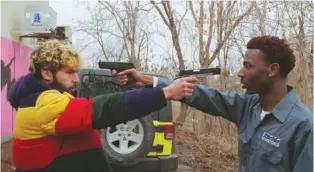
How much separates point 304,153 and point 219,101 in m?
0.67

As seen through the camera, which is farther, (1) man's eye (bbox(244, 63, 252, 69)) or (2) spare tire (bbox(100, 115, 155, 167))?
(2) spare tire (bbox(100, 115, 155, 167))

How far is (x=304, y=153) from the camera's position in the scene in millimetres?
1996

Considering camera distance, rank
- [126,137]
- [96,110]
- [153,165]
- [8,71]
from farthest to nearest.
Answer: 1. [8,71]
2. [153,165]
3. [126,137]
4. [96,110]

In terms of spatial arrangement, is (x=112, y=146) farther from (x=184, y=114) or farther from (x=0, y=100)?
(x=184, y=114)

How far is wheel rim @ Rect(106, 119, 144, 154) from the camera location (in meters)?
5.71

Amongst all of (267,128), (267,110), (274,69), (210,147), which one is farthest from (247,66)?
(210,147)

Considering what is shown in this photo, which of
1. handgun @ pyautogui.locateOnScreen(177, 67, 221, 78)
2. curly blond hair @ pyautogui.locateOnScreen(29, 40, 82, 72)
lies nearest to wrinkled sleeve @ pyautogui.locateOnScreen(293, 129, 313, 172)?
handgun @ pyautogui.locateOnScreen(177, 67, 221, 78)

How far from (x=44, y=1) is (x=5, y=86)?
190 inches

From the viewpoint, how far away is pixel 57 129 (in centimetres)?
188

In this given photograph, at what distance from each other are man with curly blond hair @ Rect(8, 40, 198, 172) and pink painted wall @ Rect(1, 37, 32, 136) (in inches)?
295

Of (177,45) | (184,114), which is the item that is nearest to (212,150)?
(184,114)

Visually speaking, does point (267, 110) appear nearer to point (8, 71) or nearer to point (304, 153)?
point (304, 153)

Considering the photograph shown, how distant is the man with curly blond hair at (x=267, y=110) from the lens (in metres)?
2.07

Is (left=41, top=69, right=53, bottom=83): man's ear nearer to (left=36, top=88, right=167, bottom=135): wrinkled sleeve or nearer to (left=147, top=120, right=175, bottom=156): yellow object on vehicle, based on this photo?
(left=36, top=88, right=167, bottom=135): wrinkled sleeve
